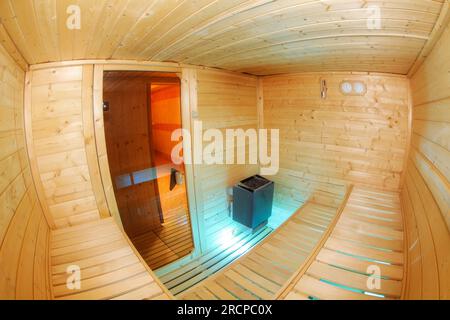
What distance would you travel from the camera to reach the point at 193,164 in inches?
116

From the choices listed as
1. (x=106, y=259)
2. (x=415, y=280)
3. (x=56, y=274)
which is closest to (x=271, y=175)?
(x=415, y=280)

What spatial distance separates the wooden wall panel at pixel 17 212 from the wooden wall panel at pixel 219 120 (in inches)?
71.6

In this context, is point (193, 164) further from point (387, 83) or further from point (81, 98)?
point (387, 83)

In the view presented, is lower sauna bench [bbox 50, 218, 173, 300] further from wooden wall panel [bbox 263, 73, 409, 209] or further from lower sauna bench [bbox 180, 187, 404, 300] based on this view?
wooden wall panel [bbox 263, 73, 409, 209]

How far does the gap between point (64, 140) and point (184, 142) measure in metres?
1.36

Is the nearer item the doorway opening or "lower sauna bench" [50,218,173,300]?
"lower sauna bench" [50,218,173,300]

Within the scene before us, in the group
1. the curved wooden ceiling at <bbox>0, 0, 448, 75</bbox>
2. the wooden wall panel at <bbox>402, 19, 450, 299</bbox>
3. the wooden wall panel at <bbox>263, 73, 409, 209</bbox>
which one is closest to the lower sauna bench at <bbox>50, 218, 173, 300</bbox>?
the wooden wall panel at <bbox>402, 19, 450, 299</bbox>

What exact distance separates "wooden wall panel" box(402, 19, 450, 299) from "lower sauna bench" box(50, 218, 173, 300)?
1516 mm

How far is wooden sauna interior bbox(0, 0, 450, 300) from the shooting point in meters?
1.19

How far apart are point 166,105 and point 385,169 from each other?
4.91 metres

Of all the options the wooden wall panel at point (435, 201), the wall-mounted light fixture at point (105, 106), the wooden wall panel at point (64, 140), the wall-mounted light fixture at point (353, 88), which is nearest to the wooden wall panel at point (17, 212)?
the wooden wall panel at point (64, 140)

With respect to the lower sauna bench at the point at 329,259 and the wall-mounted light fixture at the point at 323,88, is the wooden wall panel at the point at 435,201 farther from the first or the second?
the wall-mounted light fixture at the point at 323,88

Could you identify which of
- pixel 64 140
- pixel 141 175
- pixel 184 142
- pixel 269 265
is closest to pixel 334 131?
pixel 269 265

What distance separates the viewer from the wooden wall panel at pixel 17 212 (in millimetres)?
1024
